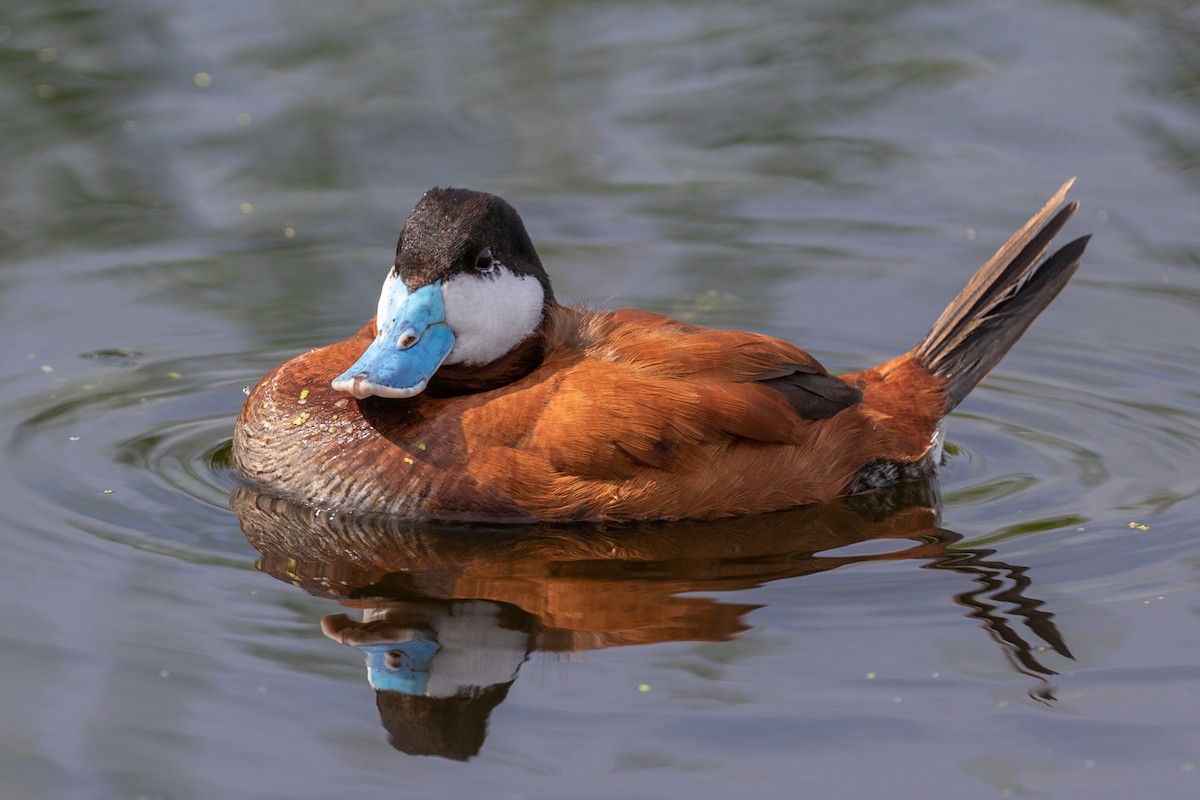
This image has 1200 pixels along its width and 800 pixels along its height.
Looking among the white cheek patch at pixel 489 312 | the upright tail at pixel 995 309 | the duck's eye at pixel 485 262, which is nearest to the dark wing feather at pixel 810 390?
the upright tail at pixel 995 309

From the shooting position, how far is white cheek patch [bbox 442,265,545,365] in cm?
570

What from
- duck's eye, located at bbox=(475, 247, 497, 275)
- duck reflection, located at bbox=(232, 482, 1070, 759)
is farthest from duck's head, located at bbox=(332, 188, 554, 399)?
duck reflection, located at bbox=(232, 482, 1070, 759)

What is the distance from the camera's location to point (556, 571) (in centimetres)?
531

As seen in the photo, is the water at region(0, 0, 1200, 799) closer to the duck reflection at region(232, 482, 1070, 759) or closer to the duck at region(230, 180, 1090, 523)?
the duck reflection at region(232, 482, 1070, 759)

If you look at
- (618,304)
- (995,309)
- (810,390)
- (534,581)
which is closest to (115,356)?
(618,304)

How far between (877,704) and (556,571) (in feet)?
4.03

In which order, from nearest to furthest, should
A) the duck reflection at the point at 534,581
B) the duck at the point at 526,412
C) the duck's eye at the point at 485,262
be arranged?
the duck reflection at the point at 534,581, the duck at the point at 526,412, the duck's eye at the point at 485,262

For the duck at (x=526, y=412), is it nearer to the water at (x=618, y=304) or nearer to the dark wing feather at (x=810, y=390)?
the dark wing feather at (x=810, y=390)

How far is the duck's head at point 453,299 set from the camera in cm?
561

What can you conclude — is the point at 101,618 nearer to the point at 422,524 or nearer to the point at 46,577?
the point at 46,577

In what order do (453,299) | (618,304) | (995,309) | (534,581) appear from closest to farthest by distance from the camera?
(534,581), (453,299), (995,309), (618,304)

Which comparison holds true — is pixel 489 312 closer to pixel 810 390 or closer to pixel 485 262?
pixel 485 262

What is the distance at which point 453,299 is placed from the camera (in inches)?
224

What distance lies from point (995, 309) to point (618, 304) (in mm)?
1851
